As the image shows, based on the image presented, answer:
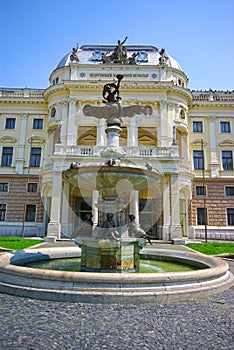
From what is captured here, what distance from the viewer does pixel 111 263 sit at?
7.05 m

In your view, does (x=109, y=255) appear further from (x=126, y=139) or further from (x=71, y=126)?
(x=71, y=126)

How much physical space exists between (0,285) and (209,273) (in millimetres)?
4710

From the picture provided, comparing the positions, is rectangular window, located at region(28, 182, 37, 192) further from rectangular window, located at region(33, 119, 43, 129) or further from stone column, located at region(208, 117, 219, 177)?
stone column, located at region(208, 117, 219, 177)

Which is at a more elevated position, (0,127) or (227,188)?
(0,127)

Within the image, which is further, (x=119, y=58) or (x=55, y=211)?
(x=119, y=58)

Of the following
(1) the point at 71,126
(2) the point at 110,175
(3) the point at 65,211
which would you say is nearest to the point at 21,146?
(1) the point at 71,126

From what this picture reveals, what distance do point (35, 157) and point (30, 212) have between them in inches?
241

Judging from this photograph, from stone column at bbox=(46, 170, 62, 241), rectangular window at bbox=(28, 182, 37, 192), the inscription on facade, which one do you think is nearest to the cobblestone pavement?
stone column at bbox=(46, 170, 62, 241)

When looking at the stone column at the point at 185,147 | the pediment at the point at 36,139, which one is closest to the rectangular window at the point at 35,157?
the pediment at the point at 36,139

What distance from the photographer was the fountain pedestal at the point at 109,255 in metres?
7.03

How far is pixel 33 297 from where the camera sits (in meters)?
5.23

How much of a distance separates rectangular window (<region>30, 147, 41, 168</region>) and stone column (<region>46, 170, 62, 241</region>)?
7.38 meters

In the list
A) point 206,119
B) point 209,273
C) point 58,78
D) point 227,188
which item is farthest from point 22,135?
point 209,273

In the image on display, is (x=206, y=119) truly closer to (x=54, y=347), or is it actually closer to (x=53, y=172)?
(x=53, y=172)
